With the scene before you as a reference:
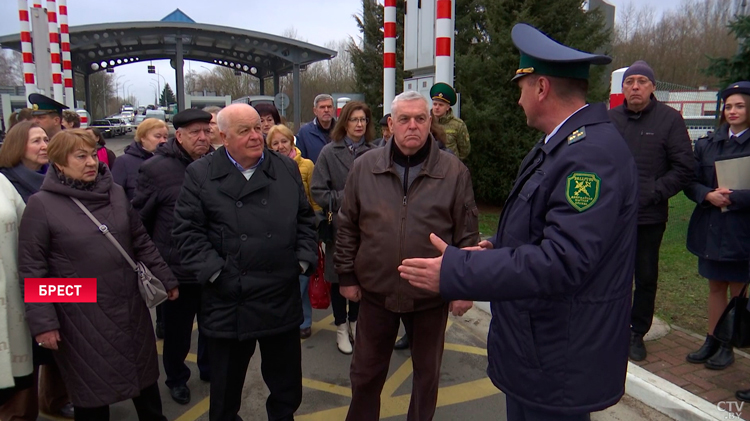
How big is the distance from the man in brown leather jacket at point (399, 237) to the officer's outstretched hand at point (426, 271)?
83cm

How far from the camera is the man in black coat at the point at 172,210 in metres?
3.39

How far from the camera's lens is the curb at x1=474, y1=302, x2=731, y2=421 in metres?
3.00

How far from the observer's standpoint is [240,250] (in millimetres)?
2635

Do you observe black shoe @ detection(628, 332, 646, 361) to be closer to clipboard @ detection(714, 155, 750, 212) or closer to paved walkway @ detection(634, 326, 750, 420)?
paved walkway @ detection(634, 326, 750, 420)

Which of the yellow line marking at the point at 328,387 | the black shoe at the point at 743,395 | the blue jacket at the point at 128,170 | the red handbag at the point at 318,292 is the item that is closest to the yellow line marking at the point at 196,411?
the yellow line marking at the point at 328,387

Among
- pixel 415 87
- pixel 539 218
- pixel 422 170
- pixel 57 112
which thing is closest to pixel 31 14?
pixel 57 112

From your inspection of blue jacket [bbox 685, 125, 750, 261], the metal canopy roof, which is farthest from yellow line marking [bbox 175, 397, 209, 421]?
the metal canopy roof

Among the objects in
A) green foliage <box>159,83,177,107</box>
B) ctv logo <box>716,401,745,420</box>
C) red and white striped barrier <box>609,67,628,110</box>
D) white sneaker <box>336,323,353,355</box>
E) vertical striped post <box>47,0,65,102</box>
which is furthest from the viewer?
green foliage <box>159,83,177,107</box>

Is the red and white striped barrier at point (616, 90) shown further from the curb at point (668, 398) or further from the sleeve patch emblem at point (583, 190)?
the sleeve patch emblem at point (583, 190)

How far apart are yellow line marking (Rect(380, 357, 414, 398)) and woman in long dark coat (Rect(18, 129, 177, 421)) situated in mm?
1625

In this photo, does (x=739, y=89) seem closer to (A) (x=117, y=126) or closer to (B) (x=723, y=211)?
(B) (x=723, y=211)

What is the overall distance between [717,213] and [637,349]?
114 centimetres

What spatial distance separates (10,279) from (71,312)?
0.40 meters
